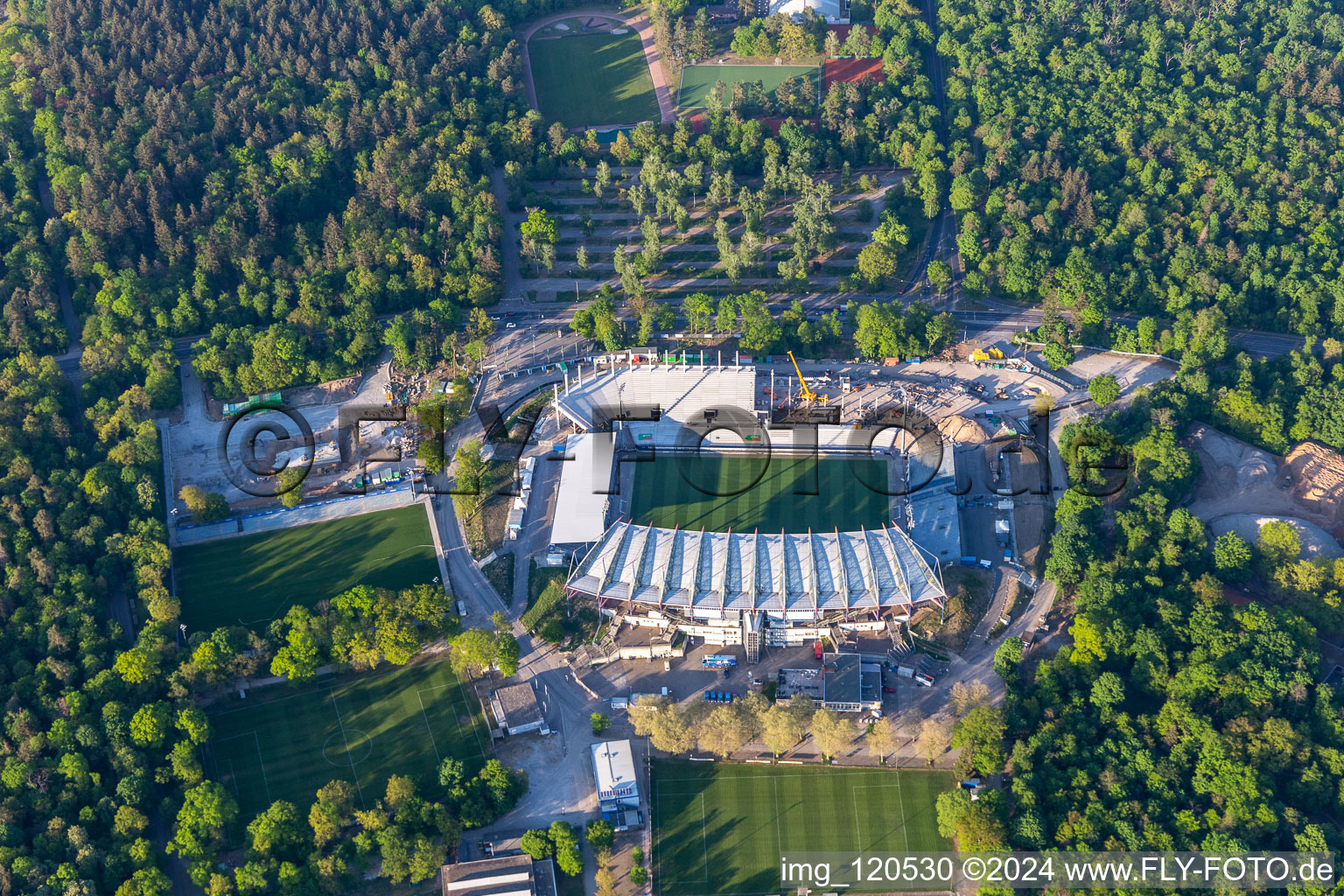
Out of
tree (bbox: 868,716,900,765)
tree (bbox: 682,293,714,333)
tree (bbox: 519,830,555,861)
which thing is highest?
tree (bbox: 682,293,714,333)

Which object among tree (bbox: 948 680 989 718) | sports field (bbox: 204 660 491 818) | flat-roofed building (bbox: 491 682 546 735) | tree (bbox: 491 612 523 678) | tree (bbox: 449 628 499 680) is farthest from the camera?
tree (bbox: 491 612 523 678)

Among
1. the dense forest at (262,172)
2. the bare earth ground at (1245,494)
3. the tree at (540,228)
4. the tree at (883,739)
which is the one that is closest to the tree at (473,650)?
the tree at (883,739)

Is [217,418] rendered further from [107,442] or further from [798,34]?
[798,34]

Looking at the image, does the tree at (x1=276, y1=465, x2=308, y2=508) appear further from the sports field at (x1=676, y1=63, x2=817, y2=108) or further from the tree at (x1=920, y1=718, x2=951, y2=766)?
the sports field at (x1=676, y1=63, x2=817, y2=108)

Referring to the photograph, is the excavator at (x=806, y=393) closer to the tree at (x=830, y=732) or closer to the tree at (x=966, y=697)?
the tree at (x=966, y=697)

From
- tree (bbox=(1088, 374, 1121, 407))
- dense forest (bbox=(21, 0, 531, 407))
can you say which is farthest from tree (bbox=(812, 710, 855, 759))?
dense forest (bbox=(21, 0, 531, 407))

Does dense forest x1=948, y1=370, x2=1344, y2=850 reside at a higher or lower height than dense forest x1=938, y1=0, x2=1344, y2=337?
lower

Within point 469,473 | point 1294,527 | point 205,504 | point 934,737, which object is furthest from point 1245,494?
point 205,504

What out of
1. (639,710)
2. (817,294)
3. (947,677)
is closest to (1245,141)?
(817,294)
